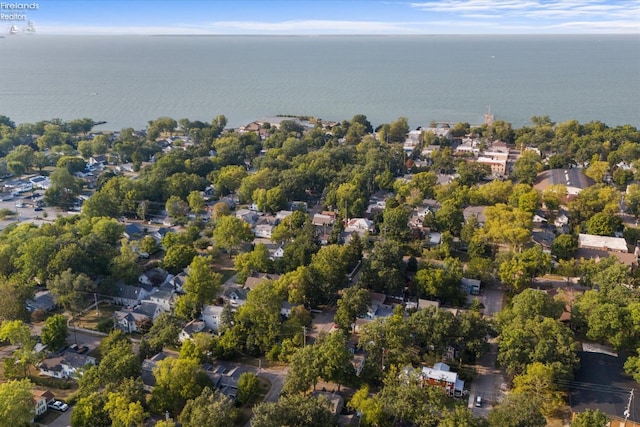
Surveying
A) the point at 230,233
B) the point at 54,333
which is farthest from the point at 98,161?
the point at 54,333

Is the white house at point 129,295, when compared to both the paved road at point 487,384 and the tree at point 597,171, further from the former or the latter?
the tree at point 597,171

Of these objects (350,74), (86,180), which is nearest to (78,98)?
(86,180)

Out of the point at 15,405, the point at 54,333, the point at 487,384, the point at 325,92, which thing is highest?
the point at 325,92

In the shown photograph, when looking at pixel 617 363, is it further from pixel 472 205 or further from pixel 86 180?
pixel 86 180

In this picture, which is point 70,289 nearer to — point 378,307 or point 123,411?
point 123,411

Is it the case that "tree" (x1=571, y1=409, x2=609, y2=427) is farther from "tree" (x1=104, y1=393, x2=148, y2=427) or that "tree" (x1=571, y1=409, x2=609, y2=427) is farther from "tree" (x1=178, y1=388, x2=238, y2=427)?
"tree" (x1=104, y1=393, x2=148, y2=427)

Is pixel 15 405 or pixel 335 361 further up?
pixel 335 361
